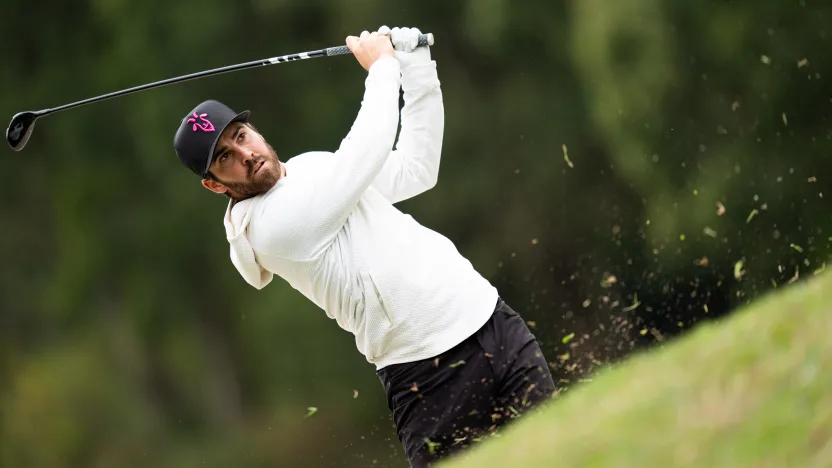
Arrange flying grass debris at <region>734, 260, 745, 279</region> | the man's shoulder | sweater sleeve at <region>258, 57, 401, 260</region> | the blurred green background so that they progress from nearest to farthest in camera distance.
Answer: sweater sleeve at <region>258, 57, 401, 260</region> → the man's shoulder → flying grass debris at <region>734, 260, 745, 279</region> → the blurred green background

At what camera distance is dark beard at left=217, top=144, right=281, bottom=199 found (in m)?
4.74

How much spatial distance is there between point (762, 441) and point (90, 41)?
51.1 ft

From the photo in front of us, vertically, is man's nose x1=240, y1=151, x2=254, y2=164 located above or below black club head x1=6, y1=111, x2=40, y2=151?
below

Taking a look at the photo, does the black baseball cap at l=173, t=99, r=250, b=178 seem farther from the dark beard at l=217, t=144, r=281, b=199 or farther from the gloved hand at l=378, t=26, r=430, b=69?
the gloved hand at l=378, t=26, r=430, b=69

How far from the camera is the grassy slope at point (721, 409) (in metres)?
3.03

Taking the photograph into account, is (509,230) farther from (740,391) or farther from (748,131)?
(740,391)

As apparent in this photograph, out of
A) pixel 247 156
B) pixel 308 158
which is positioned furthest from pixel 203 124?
pixel 308 158

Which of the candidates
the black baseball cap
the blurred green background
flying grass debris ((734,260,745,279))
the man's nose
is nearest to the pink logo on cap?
the black baseball cap

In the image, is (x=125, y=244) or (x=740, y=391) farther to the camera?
(x=125, y=244)

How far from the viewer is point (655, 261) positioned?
11070mm

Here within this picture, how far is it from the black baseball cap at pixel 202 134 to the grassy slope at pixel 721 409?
1349 mm

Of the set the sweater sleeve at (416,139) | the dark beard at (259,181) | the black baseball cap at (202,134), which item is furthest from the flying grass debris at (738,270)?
the black baseball cap at (202,134)

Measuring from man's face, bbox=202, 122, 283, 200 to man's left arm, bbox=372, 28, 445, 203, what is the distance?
45 centimetres


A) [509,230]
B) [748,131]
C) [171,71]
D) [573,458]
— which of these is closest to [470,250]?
[509,230]
